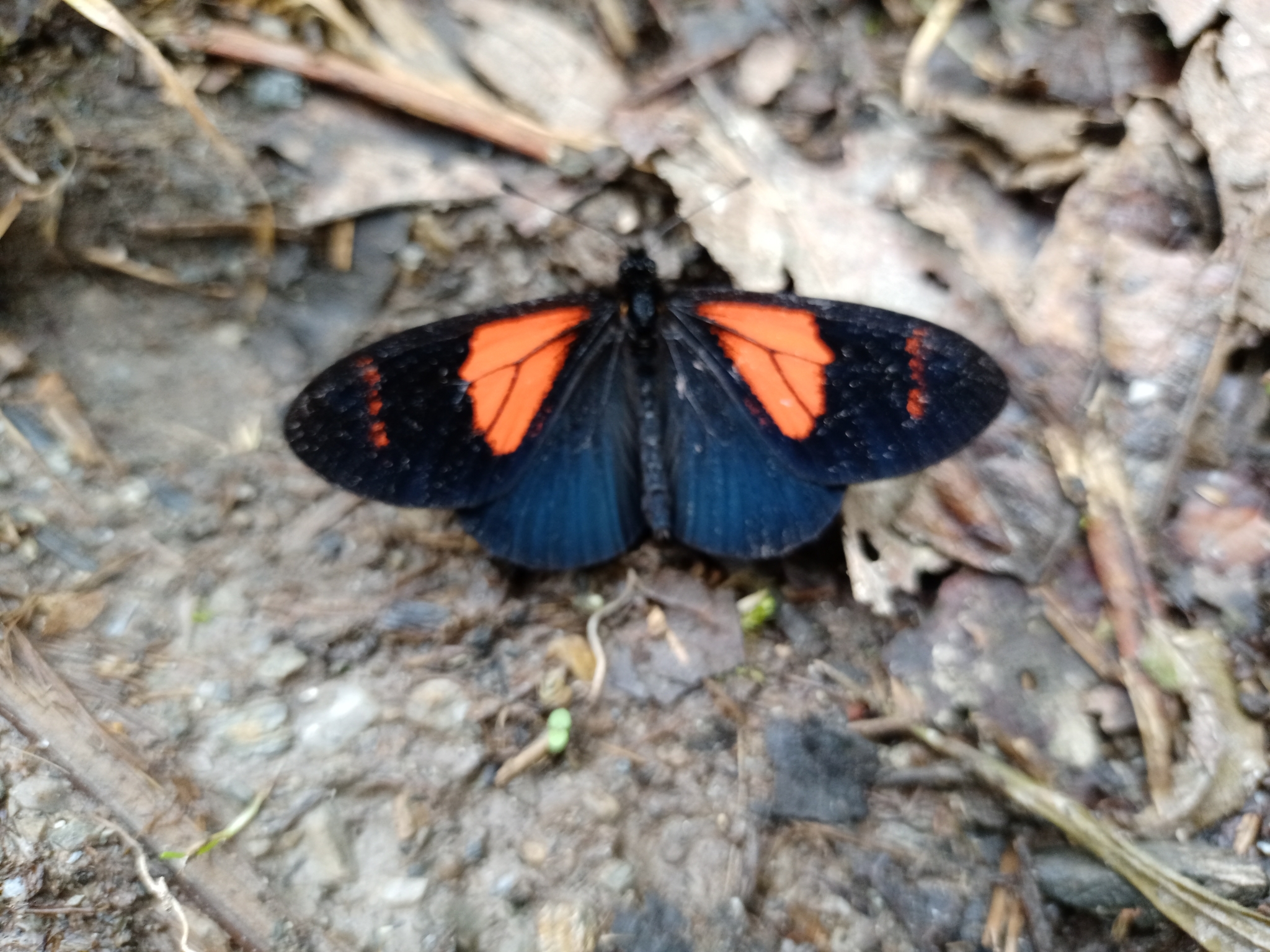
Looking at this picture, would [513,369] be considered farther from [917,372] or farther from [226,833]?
[226,833]

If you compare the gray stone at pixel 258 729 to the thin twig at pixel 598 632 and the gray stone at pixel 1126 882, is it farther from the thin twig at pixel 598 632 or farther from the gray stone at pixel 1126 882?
the gray stone at pixel 1126 882

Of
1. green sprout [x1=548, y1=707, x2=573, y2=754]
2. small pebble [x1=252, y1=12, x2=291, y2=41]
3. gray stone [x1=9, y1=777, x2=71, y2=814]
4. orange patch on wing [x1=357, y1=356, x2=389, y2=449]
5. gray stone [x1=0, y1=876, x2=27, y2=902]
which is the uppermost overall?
small pebble [x1=252, y1=12, x2=291, y2=41]

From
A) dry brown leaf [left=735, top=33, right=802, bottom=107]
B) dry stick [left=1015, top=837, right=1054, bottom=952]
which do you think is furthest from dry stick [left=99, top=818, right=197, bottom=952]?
dry brown leaf [left=735, top=33, right=802, bottom=107]

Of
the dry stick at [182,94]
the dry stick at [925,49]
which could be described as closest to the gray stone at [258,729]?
the dry stick at [182,94]

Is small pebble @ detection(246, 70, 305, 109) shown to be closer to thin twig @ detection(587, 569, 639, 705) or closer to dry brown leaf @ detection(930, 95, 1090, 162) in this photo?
thin twig @ detection(587, 569, 639, 705)

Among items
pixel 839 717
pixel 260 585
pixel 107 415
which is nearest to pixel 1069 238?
pixel 839 717

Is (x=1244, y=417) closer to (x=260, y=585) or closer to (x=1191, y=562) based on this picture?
(x=1191, y=562)
